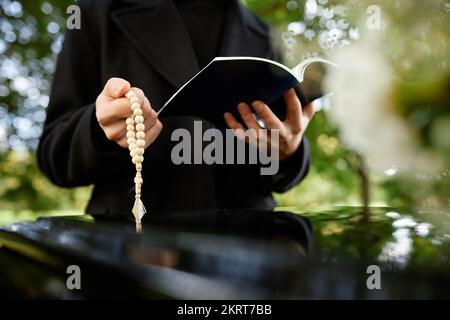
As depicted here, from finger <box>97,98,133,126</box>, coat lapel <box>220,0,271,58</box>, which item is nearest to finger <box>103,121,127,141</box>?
finger <box>97,98,133,126</box>

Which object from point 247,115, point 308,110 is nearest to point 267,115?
point 247,115

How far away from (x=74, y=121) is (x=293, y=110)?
0.43m

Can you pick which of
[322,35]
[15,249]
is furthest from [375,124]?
[322,35]

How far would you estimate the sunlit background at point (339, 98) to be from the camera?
0.85 feet

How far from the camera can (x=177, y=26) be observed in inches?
42.8

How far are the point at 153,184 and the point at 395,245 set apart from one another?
0.68m

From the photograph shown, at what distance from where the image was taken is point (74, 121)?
900 mm

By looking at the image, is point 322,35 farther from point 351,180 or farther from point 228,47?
point 351,180

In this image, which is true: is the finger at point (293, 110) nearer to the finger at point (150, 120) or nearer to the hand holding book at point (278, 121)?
the hand holding book at point (278, 121)

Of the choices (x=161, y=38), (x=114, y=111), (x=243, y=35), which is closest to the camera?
(x=114, y=111)

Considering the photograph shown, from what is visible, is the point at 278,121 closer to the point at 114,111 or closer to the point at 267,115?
the point at 267,115

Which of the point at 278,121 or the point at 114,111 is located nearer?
the point at 114,111

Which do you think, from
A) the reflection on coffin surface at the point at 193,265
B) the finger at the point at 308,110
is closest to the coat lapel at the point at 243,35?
the finger at the point at 308,110

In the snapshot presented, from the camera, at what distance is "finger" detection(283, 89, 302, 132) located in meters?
0.85
